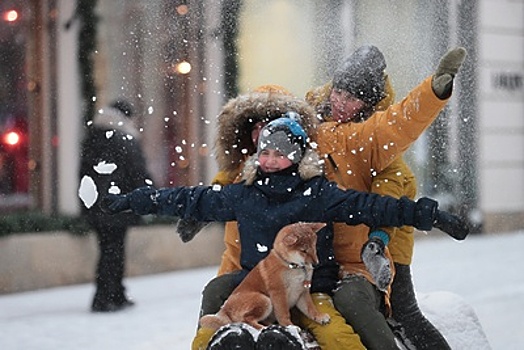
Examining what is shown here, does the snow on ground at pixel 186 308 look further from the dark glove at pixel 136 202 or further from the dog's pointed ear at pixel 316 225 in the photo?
the dark glove at pixel 136 202

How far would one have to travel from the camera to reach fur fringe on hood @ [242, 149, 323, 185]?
2.62 metres

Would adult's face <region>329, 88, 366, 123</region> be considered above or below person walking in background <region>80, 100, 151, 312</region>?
above

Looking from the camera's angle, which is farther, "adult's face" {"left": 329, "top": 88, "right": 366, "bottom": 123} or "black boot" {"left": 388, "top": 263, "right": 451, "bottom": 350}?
"black boot" {"left": 388, "top": 263, "right": 451, "bottom": 350}

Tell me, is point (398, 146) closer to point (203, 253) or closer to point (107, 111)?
point (107, 111)

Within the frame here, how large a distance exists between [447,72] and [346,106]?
1.18ft

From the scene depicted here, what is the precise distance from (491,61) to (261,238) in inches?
196

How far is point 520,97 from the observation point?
27.0 ft

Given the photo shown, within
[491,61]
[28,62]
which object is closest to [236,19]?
[28,62]

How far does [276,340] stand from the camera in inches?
93.7

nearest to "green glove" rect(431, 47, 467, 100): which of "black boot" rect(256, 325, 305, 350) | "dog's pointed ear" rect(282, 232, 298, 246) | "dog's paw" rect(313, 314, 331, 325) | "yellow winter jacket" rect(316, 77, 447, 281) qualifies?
"yellow winter jacket" rect(316, 77, 447, 281)

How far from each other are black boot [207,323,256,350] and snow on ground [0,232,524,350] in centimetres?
115

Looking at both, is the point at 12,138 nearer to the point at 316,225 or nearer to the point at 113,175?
the point at 113,175

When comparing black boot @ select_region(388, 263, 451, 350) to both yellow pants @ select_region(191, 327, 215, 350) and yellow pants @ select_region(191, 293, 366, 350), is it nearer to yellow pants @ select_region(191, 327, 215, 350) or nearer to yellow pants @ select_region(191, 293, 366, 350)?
yellow pants @ select_region(191, 293, 366, 350)

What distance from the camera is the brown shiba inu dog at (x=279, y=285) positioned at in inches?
99.5
